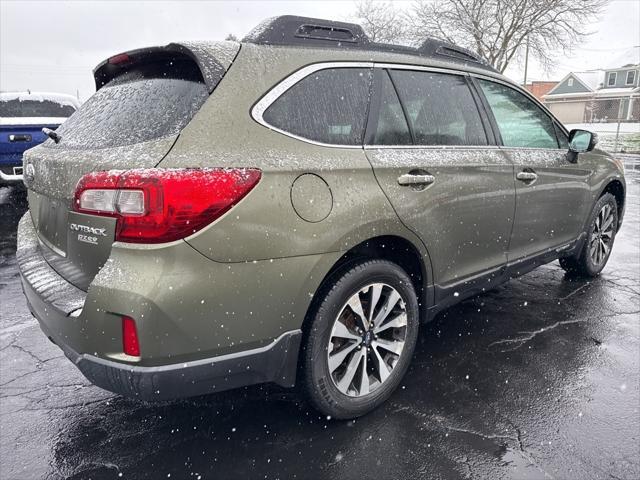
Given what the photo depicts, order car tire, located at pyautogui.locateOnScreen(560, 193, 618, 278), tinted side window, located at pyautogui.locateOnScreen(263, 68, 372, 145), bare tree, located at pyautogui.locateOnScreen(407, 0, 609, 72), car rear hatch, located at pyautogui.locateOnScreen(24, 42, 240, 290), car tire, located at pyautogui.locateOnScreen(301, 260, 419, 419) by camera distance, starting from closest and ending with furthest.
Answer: car rear hatch, located at pyautogui.locateOnScreen(24, 42, 240, 290)
tinted side window, located at pyautogui.locateOnScreen(263, 68, 372, 145)
car tire, located at pyautogui.locateOnScreen(301, 260, 419, 419)
car tire, located at pyautogui.locateOnScreen(560, 193, 618, 278)
bare tree, located at pyautogui.locateOnScreen(407, 0, 609, 72)

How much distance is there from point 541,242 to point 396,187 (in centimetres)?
186

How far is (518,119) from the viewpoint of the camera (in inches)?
140

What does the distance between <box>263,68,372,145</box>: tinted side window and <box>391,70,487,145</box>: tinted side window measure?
0.31 meters

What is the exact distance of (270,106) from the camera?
207cm

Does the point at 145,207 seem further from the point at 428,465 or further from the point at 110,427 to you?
the point at 428,465

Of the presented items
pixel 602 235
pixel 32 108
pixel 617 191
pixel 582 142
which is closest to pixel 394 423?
pixel 582 142

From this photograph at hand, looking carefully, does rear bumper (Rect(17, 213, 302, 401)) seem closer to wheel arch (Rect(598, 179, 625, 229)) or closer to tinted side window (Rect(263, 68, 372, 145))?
tinted side window (Rect(263, 68, 372, 145))

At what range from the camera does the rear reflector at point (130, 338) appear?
1.75m

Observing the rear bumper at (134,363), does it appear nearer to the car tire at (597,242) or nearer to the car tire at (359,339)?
the car tire at (359,339)

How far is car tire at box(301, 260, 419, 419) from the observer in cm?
222

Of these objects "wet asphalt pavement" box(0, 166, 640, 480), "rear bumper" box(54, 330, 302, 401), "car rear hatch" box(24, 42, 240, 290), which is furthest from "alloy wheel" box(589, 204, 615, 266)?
"car rear hatch" box(24, 42, 240, 290)

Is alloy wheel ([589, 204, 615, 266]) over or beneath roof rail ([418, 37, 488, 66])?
beneath

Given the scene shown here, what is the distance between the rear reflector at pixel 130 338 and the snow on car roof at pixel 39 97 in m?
8.66

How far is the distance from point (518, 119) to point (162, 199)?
9.26 feet
